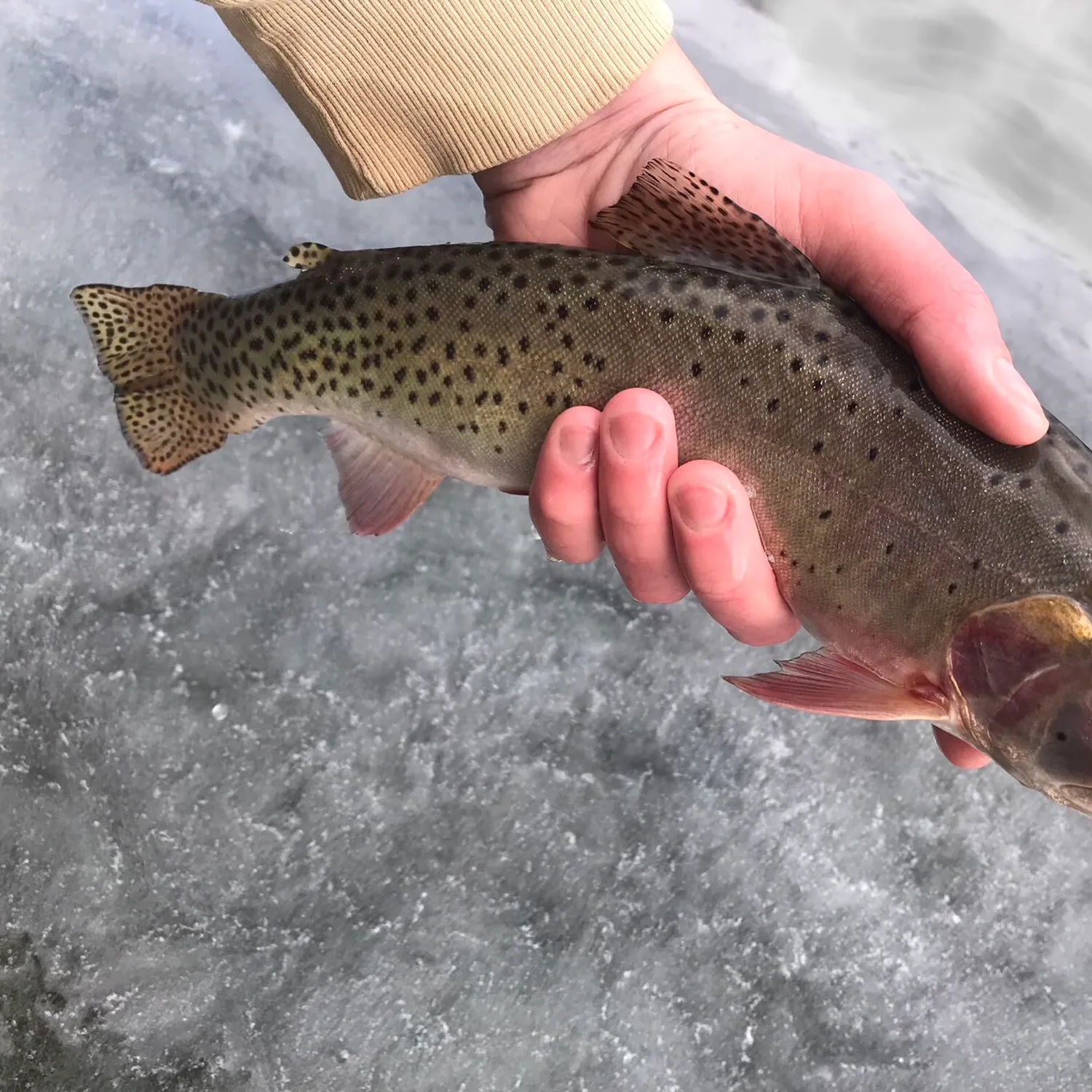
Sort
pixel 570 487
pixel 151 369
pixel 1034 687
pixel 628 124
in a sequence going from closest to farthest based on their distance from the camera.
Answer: pixel 1034 687 → pixel 570 487 → pixel 151 369 → pixel 628 124

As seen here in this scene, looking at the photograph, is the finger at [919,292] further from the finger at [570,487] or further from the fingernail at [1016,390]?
the finger at [570,487]

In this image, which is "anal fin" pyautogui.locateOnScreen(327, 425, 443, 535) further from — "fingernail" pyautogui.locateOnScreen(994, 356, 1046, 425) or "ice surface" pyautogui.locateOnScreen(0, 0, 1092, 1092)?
"ice surface" pyautogui.locateOnScreen(0, 0, 1092, 1092)

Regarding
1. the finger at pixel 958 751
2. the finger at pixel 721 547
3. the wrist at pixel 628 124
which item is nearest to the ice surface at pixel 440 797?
the finger at pixel 958 751

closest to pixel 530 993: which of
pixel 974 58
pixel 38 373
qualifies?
pixel 38 373

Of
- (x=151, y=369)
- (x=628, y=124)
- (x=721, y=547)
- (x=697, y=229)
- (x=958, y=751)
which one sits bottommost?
(x=151, y=369)

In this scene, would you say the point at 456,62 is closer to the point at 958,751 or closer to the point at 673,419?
the point at 673,419

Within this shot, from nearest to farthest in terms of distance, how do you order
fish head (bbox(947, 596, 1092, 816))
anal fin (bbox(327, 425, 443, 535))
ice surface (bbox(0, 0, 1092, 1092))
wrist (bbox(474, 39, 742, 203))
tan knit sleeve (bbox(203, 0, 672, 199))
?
fish head (bbox(947, 596, 1092, 816)) < anal fin (bbox(327, 425, 443, 535)) < tan knit sleeve (bbox(203, 0, 672, 199)) < wrist (bbox(474, 39, 742, 203)) < ice surface (bbox(0, 0, 1092, 1092))

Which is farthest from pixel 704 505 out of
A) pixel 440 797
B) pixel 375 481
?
pixel 440 797

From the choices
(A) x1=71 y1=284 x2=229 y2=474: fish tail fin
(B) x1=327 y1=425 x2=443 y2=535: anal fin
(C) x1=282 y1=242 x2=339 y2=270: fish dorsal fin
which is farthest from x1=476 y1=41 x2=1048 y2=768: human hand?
(A) x1=71 y1=284 x2=229 y2=474: fish tail fin
